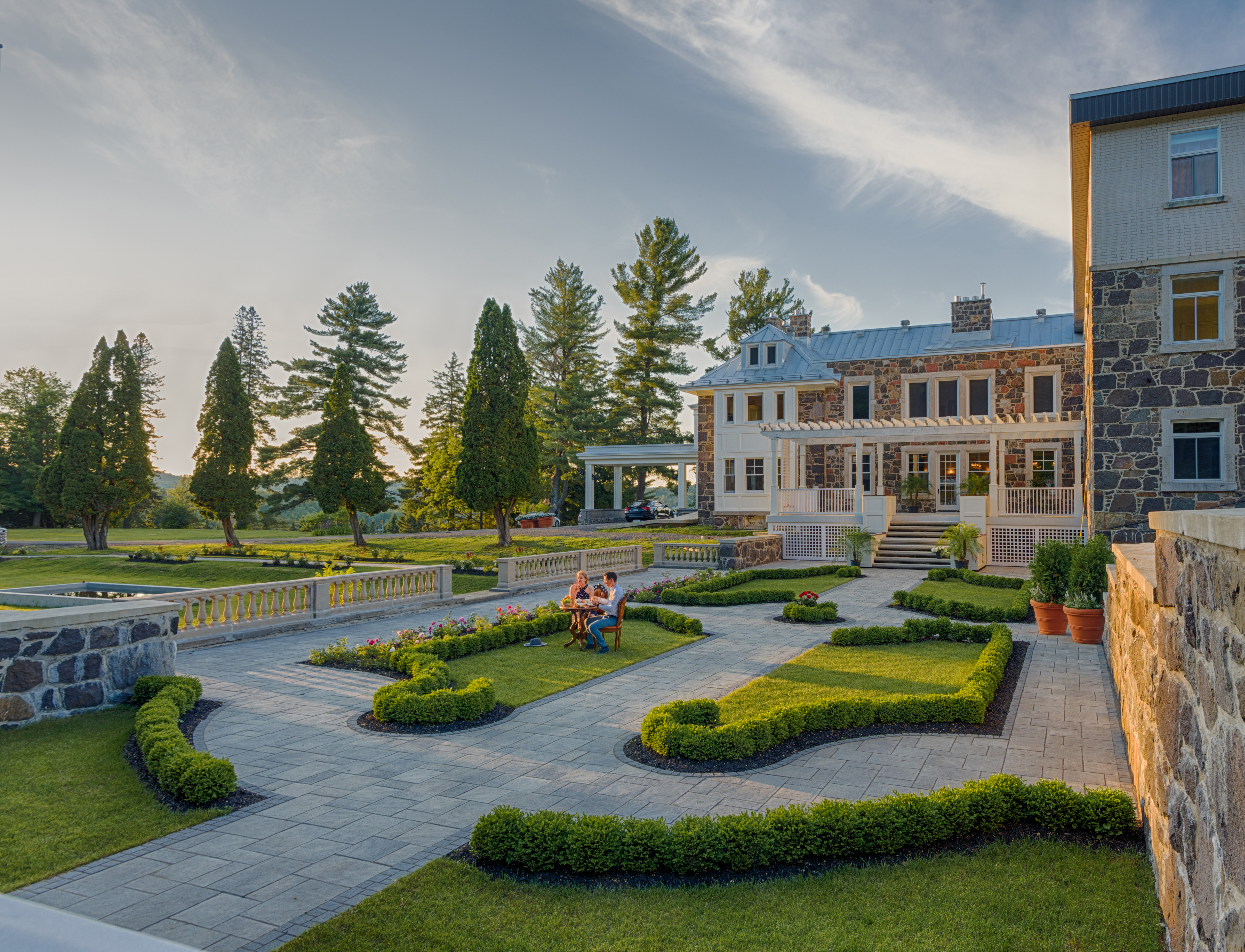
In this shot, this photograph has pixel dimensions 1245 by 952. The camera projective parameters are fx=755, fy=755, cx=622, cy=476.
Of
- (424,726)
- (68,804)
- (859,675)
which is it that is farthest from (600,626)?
(68,804)

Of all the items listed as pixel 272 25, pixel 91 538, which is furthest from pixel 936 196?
pixel 91 538

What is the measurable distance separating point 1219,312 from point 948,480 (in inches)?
513

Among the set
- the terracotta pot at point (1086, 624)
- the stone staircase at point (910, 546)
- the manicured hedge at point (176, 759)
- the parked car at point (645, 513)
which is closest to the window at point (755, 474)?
the stone staircase at point (910, 546)

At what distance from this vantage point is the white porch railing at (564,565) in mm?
18156

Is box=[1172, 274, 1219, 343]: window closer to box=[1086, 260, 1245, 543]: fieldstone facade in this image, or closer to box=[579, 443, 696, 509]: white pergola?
box=[1086, 260, 1245, 543]: fieldstone facade

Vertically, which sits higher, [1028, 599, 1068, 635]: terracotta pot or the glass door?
the glass door

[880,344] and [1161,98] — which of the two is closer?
[1161,98]

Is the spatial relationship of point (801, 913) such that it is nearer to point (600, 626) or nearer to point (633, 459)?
point (600, 626)

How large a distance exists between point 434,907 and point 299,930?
0.69 meters

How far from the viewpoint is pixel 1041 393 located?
2788 cm

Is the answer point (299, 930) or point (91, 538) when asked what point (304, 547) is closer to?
point (91, 538)

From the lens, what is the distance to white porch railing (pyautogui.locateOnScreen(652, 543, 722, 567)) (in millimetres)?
23109

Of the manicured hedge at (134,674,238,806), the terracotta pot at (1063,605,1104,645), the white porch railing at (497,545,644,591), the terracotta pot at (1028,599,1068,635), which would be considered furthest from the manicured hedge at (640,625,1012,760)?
the white porch railing at (497,545,644,591)

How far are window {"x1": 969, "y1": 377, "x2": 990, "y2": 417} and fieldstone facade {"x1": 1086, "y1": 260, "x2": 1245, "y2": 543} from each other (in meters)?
11.8
